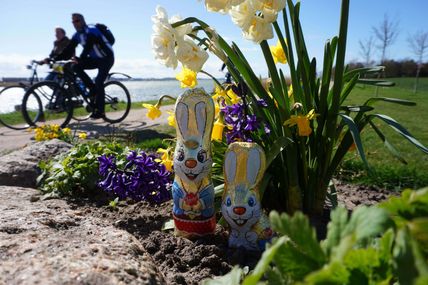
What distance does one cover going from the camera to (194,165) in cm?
170

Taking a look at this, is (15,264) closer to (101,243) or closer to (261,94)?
(101,243)

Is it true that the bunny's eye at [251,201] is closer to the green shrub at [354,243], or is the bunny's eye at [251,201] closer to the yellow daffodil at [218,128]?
the yellow daffodil at [218,128]

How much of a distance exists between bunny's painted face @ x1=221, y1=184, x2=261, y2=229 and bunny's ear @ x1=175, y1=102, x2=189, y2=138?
33cm

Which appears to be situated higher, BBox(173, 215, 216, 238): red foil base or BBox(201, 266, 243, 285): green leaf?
BBox(201, 266, 243, 285): green leaf

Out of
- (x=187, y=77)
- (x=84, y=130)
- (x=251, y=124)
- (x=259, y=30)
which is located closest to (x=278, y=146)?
(x=251, y=124)

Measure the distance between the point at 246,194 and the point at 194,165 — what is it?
26 cm

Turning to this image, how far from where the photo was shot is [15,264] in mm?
1070

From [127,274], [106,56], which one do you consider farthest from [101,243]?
[106,56]

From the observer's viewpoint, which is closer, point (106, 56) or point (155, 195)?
point (155, 195)

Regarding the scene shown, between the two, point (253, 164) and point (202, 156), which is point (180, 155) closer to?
point (202, 156)

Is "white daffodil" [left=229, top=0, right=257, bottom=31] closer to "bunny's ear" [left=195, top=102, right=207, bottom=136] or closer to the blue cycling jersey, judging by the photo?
"bunny's ear" [left=195, top=102, right=207, bottom=136]

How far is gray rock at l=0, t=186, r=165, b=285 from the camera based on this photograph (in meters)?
0.99

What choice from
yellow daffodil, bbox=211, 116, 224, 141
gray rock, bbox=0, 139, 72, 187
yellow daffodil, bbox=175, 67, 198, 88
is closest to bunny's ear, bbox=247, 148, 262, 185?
yellow daffodil, bbox=211, 116, 224, 141

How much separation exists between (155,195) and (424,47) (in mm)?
33066
